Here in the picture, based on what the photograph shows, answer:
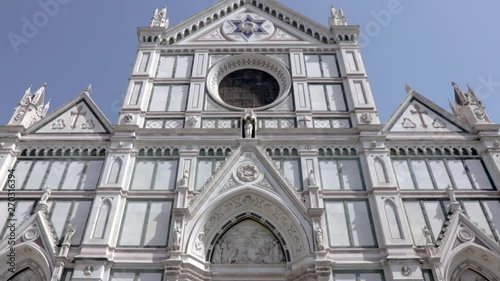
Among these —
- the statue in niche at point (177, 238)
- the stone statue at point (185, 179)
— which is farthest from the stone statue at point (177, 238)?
the stone statue at point (185, 179)

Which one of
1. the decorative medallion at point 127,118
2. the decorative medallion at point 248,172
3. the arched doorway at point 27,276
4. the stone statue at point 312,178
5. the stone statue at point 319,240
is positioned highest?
the decorative medallion at point 127,118

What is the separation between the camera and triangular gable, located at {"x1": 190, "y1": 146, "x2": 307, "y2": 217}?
44.2ft

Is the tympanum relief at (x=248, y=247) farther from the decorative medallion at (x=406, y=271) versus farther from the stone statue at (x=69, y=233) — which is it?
the stone statue at (x=69, y=233)

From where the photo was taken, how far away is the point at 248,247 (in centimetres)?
1317

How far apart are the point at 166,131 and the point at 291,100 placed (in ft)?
16.5

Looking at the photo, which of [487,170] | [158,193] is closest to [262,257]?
[158,193]

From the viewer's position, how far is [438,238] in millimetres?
12688

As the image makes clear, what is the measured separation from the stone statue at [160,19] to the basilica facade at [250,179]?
1.92 m

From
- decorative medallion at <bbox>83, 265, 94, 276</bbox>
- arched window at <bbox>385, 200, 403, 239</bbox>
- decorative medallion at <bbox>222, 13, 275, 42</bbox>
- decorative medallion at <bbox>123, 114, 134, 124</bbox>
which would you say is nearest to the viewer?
decorative medallion at <bbox>83, 265, 94, 276</bbox>

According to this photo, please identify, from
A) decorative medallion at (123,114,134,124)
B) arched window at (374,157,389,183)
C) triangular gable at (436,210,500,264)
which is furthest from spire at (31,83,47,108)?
triangular gable at (436,210,500,264)

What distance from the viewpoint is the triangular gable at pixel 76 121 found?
15727mm

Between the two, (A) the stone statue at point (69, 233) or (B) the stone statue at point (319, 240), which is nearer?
(B) the stone statue at point (319, 240)

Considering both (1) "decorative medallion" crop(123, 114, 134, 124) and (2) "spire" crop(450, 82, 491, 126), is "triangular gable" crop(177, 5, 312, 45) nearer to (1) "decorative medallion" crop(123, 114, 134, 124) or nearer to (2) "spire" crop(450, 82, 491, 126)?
(1) "decorative medallion" crop(123, 114, 134, 124)

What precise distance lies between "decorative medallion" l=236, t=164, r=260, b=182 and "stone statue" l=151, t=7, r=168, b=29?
9.05 metres
